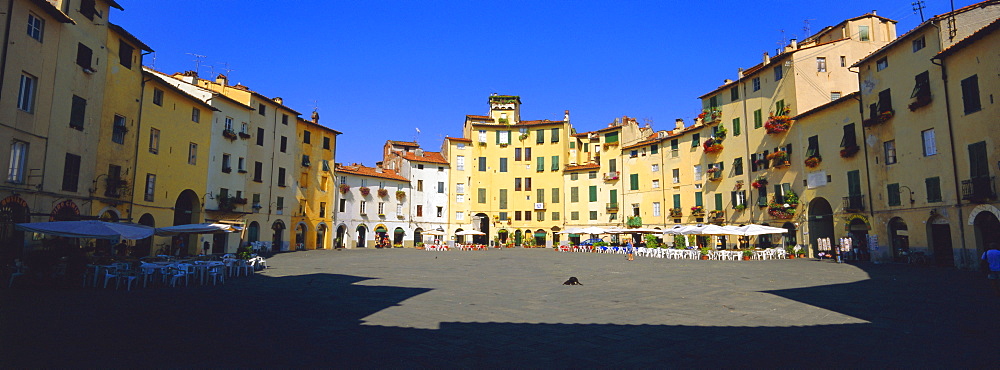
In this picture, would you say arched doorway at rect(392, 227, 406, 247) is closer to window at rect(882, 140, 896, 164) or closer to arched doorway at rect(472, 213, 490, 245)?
arched doorway at rect(472, 213, 490, 245)

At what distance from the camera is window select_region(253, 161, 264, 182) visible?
3819 centimetres

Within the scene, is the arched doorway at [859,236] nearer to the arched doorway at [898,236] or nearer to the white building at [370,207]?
the arched doorway at [898,236]

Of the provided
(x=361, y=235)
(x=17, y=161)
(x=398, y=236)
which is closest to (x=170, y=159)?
(x=17, y=161)

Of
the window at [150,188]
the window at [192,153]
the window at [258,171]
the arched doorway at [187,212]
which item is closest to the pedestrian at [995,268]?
the window at [150,188]

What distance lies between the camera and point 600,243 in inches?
1841

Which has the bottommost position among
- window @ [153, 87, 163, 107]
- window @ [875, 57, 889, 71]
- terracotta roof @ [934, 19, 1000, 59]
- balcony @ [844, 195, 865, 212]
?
balcony @ [844, 195, 865, 212]

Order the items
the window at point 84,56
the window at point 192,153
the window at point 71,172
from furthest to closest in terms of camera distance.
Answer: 1. the window at point 192,153
2. the window at point 84,56
3. the window at point 71,172

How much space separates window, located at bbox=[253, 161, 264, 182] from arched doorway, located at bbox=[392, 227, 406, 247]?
17009 mm

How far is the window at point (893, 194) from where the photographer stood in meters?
25.9

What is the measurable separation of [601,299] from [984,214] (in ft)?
65.6

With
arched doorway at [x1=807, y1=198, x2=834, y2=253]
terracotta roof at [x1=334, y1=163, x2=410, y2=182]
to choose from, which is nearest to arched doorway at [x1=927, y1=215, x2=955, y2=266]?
arched doorway at [x1=807, y1=198, x2=834, y2=253]

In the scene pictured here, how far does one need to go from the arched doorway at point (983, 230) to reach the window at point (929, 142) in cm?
360

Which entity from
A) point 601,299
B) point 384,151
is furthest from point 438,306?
point 384,151

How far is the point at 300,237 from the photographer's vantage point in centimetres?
4528
